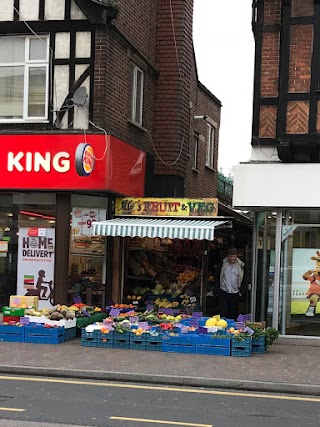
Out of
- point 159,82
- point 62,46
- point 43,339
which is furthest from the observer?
point 159,82

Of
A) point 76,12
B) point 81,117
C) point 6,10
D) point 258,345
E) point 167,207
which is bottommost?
point 258,345

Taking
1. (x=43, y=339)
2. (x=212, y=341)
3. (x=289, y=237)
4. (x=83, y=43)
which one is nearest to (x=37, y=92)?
(x=83, y=43)

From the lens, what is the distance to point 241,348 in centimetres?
1159

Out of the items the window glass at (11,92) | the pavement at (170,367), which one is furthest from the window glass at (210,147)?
the pavement at (170,367)

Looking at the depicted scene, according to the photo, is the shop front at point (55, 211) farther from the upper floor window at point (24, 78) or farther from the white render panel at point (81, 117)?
the upper floor window at point (24, 78)

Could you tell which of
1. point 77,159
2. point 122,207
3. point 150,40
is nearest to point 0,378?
point 77,159

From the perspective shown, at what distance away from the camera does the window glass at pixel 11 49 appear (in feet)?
49.9

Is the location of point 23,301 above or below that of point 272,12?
below

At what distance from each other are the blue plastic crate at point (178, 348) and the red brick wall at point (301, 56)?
538cm

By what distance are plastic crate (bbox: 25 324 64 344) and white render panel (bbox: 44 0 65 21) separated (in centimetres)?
671

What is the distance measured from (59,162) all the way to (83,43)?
2.63 m

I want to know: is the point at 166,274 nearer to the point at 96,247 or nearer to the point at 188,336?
the point at 96,247

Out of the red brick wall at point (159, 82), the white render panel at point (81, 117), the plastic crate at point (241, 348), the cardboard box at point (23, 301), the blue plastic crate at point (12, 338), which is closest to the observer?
the plastic crate at point (241, 348)

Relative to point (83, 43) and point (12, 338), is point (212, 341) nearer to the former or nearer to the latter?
point (12, 338)
